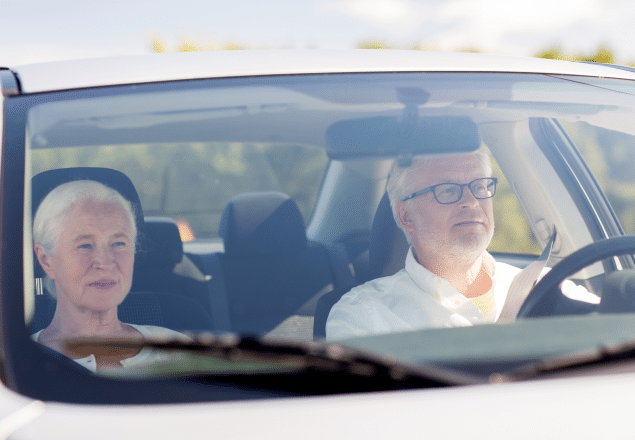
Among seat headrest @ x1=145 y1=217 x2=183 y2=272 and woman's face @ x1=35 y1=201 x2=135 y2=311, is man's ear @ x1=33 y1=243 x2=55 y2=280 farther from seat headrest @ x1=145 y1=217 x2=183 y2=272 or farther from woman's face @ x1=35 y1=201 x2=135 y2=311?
seat headrest @ x1=145 y1=217 x2=183 y2=272

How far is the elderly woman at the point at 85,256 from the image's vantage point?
4.40 ft

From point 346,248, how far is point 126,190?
110 centimetres

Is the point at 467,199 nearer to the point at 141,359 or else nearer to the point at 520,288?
the point at 520,288

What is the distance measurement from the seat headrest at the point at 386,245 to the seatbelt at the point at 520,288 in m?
0.36

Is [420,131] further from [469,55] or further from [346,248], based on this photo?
[346,248]

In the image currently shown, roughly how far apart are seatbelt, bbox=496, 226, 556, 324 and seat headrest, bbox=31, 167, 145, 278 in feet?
3.21

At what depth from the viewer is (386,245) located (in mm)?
2146

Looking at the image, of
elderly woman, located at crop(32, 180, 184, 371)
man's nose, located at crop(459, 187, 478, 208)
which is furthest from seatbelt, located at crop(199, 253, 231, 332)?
man's nose, located at crop(459, 187, 478, 208)

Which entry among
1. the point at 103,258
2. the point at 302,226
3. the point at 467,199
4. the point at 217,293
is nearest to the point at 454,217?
the point at 467,199

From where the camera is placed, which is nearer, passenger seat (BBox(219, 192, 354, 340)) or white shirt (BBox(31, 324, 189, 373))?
white shirt (BBox(31, 324, 189, 373))

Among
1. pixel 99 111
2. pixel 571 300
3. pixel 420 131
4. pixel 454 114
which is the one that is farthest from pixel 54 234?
pixel 571 300

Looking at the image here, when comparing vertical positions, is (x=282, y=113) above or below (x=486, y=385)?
above

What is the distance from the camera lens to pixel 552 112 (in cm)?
195

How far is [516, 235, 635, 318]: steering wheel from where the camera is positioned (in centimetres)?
154
